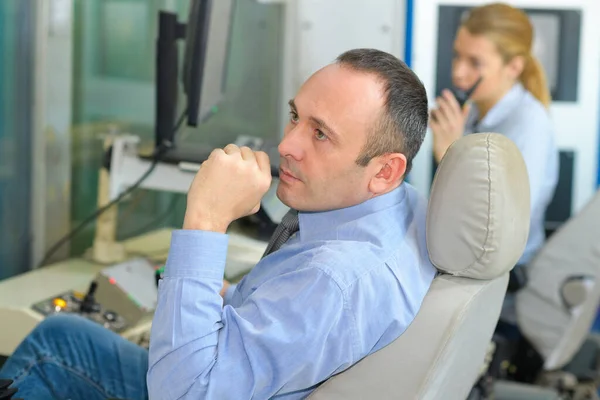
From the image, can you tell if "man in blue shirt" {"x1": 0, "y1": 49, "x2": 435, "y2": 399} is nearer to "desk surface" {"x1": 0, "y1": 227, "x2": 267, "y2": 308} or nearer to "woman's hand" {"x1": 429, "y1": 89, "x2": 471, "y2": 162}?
"desk surface" {"x1": 0, "y1": 227, "x2": 267, "y2": 308}

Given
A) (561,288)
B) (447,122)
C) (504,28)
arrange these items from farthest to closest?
(504,28) < (447,122) < (561,288)

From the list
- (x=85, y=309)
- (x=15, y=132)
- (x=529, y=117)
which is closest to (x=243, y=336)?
(x=85, y=309)

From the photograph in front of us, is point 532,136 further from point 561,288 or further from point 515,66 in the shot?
point 561,288

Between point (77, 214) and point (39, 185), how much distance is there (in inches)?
8.0

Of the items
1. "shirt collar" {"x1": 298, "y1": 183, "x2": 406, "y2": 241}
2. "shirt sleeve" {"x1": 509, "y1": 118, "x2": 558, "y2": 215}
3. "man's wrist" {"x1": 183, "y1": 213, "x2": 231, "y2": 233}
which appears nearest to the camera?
"man's wrist" {"x1": 183, "y1": 213, "x2": 231, "y2": 233}

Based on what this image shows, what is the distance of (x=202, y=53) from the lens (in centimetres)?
209

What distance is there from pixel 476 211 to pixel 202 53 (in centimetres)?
102

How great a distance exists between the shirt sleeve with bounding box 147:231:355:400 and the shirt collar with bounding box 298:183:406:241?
7.1 inches

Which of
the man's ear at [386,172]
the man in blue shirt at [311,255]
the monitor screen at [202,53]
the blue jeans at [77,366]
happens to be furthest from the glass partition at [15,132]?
the man's ear at [386,172]

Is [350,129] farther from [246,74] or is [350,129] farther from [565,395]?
[246,74]

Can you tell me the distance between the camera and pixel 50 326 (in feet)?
5.60

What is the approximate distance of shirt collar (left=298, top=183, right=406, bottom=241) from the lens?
4.61 ft

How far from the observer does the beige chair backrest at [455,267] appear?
1.27m

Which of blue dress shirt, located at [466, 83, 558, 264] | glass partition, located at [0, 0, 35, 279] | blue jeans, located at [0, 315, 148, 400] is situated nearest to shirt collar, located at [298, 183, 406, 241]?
blue jeans, located at [0, 315, 148, 400]
